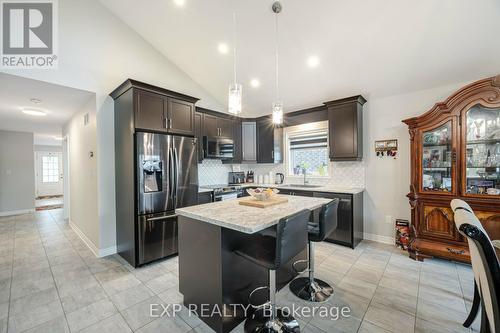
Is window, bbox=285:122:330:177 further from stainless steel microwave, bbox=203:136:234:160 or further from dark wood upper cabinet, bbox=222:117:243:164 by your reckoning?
stainless steel microwave, bbox=203:136:234:160

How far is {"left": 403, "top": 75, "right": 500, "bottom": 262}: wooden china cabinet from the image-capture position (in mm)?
2555

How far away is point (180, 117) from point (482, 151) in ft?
13.4

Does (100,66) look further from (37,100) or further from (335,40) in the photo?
(335,40)

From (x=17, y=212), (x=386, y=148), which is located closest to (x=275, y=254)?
(x=386, y=148)

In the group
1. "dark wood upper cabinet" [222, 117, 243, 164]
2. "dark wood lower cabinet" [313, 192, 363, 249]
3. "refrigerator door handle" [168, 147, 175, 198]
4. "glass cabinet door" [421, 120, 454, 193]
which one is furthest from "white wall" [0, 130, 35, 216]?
"glass cabinet door" [421, 120, 454, 193]

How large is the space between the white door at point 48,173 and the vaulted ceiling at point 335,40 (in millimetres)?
9245

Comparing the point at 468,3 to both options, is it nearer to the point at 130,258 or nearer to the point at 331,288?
the point at 331,288

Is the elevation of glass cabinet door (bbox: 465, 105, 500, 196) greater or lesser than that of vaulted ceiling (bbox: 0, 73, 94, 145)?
lesser

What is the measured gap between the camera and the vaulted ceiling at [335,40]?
234 cm

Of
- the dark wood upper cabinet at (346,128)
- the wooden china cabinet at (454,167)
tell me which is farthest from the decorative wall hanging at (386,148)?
the wooden china cabinet at (454,167)

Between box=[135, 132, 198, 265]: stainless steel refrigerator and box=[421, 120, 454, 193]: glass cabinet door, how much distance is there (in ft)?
11.2

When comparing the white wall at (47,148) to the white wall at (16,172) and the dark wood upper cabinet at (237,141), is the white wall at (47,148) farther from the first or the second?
the dark wood upper cabinet at (237,141)

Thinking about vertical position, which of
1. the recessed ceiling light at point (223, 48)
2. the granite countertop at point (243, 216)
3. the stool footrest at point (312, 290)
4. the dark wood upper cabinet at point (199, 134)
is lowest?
the stool footrest at point (312, 290)

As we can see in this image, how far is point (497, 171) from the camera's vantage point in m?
2.58
